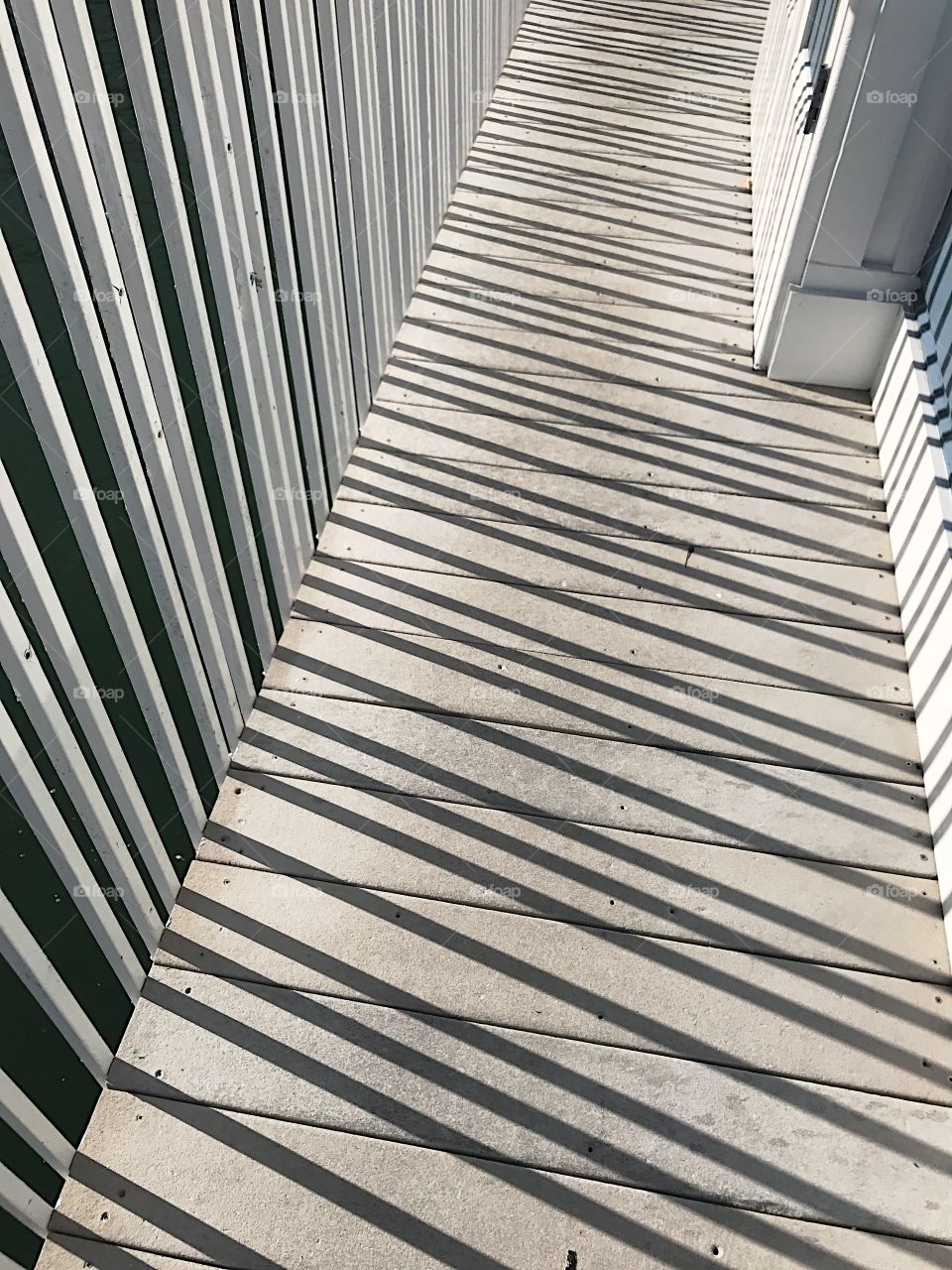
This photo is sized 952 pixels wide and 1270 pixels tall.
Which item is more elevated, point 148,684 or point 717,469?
point 717,469

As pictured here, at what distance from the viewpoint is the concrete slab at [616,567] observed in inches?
105

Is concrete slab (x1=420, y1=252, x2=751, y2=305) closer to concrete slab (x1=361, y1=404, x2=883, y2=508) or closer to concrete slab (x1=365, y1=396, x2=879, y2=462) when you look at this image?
concrete slab (x1=365, y1=396, x2=879, y2=462)

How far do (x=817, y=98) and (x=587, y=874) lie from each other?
7.41 feet

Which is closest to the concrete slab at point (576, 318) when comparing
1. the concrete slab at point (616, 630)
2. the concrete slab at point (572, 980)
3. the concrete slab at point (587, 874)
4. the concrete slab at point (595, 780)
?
the concrete slab at point (616, 630)

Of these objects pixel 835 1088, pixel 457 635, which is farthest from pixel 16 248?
pixel 835 1088

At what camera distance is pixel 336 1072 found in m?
1.83

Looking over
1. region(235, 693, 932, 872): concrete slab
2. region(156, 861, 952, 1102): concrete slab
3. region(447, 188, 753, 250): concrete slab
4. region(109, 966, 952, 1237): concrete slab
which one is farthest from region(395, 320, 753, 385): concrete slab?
region(109, 966, 952, 1237): concrete slab

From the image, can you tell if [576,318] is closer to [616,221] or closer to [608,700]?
[616,221]

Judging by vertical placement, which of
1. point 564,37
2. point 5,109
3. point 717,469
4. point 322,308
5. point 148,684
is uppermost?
point 564,37

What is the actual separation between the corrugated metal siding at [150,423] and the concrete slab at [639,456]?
0.21 meters

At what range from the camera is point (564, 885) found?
2.10m

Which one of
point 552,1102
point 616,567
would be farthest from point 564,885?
point 616,567

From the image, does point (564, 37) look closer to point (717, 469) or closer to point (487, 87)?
point (487, 87)

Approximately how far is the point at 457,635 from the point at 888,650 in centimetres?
103
